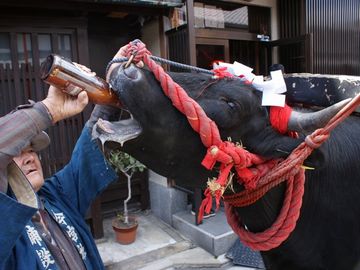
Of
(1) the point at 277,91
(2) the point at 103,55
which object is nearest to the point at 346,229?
(1) the point at 277,91

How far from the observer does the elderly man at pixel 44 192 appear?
145 centimetres

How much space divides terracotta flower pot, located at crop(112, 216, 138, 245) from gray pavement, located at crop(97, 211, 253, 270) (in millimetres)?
77

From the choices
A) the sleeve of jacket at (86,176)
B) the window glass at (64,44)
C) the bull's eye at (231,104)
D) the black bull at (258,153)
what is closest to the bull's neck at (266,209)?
the black bull at (258,153)

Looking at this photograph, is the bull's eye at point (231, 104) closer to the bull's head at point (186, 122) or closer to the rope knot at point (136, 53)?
the bull's head at point (186, 122)

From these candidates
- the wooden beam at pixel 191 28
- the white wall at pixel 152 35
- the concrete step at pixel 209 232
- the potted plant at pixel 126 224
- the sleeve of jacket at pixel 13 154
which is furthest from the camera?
the white wall at pixel 152 35

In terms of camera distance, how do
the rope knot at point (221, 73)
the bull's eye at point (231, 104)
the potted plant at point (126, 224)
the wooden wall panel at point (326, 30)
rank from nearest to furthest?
the bull's eye at point (231, 104)
the rope knot at point (221, 73)
the potted plant at point (126, 224)
the wooden wall panel at point (326, 30)

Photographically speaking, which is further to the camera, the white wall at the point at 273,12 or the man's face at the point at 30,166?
the white wall at the point at 273,12

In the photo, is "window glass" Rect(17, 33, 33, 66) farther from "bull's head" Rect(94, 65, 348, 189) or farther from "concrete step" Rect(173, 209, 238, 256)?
"bull's head" Rect(94, 65, 348, 189)

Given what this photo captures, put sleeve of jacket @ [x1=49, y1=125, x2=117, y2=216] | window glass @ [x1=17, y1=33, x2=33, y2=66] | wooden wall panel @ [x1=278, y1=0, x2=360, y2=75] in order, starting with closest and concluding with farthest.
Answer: sleeve of jacket @ [x1=49, y1=125, x2=117, y2=216]
window glass @ [x1=17, y1=33, x2=33, y2=66]
wooden wall panel @ [x1=278, y1=0, x2=360, y2=75]

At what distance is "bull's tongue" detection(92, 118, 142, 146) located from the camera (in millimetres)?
1626

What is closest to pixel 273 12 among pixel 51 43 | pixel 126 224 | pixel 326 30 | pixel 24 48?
pixel 326 30

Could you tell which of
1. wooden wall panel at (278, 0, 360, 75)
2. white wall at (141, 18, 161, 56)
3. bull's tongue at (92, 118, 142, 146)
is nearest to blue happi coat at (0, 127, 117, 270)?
bull's tongue at (92, 118, 142, 146)

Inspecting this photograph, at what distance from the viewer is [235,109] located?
1.79 meters

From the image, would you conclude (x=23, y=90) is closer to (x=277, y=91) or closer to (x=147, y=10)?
(x=147, y=10)
